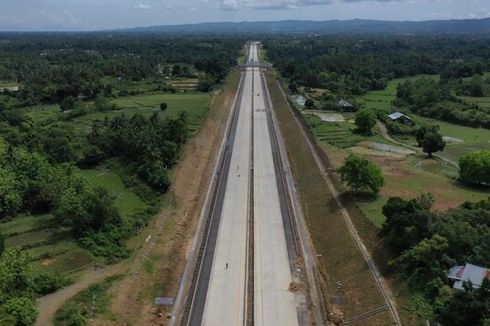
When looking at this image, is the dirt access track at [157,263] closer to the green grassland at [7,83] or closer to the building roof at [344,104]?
the building roof at [344,104]

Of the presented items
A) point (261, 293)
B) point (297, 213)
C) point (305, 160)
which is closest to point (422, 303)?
point (261, 293)

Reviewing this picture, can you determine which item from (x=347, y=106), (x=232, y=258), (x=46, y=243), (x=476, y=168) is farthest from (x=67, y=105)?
(x=476, y=168)

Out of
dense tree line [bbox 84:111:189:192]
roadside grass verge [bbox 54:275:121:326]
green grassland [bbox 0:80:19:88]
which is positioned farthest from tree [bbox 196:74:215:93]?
roadside grass verge [bbox 54:275:121:326]

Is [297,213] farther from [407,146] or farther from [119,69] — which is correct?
[119,69]

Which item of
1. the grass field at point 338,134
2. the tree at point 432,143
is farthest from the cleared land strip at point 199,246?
the tree at point 432,143

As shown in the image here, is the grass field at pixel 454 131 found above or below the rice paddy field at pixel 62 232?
below

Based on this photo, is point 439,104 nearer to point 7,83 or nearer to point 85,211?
point 85,211

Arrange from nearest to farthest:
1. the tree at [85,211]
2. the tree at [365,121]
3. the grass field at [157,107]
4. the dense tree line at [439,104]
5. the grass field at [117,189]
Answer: the tree at [85,211], the grass field at [117,189], the tree at [365,121], the grass field at [157,107], the dense tree line at [439,104]
